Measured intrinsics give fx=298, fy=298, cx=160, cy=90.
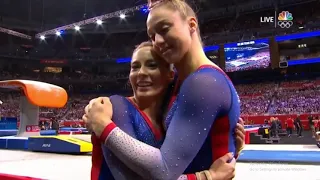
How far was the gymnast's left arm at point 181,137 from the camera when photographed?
976mm

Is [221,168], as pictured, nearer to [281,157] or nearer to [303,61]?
[281,157]

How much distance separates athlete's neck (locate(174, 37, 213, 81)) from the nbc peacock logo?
23.2 meters

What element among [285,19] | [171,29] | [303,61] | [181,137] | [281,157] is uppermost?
[285,19]

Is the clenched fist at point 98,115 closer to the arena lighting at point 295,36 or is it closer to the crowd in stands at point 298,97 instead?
the crowd in stands at point 298,97

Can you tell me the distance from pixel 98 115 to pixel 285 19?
929 inches

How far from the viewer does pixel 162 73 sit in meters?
1.20

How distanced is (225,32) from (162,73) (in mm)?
24644

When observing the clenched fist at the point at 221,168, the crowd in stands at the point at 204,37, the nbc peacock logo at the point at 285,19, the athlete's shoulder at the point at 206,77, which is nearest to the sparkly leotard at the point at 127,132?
the clenched fist at the point at 221,168

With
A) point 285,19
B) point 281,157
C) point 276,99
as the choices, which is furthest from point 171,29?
point 285,19

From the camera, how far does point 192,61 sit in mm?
1154

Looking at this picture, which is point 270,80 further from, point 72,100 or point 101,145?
point 101,145

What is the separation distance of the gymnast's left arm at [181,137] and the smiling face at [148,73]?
0.58 feet

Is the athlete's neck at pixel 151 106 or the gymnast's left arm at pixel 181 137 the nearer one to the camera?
the gymnast's left arm at pixel 181 137

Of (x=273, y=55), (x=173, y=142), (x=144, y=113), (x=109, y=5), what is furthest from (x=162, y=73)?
(x=109, y=5)
